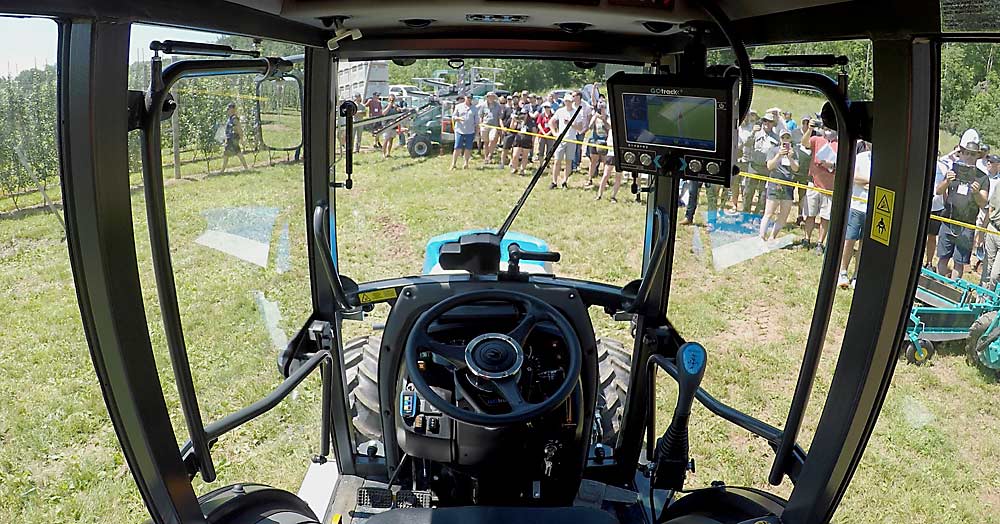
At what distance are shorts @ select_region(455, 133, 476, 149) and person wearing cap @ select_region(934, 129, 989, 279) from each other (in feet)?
7.41

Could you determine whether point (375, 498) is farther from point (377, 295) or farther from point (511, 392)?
point (511, 392)

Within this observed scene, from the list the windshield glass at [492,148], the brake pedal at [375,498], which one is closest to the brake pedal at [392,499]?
the brake pedal at [375,498]

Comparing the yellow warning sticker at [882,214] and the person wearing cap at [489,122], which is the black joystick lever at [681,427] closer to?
the yellow warning sticker at [882,214]

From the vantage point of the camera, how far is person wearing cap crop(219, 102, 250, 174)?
98.4 inches

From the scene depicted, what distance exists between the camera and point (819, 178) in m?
2.23

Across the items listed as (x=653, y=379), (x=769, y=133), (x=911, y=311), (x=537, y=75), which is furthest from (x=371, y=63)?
(x=911, y=311)

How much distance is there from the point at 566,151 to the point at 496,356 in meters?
1.52

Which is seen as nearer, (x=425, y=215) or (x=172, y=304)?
(x=172, y=304)

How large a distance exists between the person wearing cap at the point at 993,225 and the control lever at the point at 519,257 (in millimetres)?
1449

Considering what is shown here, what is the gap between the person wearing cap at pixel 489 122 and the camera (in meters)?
3.20

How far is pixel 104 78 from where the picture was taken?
4.64 feet

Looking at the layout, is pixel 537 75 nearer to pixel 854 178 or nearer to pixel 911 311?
pixel 854 178

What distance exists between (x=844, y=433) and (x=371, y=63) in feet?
6.78

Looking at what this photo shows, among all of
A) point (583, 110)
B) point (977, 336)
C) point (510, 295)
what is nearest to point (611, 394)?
point (510, 295)
